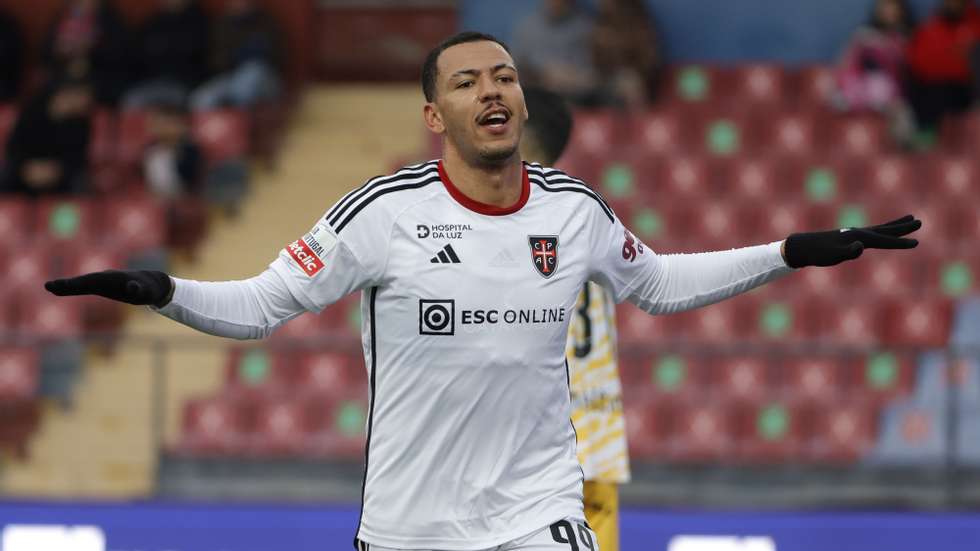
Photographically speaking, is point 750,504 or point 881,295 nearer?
point 750,504

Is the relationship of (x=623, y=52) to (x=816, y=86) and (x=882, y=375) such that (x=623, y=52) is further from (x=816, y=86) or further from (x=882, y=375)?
(x=882, y=375)

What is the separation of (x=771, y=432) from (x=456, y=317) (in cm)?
587

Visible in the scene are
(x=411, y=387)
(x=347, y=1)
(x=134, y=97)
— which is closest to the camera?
(x=411, y=387)

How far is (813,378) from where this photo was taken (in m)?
9.73

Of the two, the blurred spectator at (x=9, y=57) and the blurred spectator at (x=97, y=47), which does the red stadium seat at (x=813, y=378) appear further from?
the blurred spectator at (x=9, y=57)

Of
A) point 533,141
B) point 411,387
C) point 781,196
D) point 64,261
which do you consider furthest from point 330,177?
point 411,387

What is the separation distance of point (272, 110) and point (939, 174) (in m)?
5.42

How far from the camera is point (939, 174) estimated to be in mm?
12734

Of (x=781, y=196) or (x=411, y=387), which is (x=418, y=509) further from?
(x=781, y=196)

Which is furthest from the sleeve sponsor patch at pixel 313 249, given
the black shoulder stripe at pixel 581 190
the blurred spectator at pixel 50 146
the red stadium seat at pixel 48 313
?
the blurred spectator at pixel 50 146

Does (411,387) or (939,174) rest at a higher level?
(939,174)

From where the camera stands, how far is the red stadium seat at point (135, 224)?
1307cm

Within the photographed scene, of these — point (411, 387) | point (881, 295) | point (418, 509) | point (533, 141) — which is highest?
point (881, 295)

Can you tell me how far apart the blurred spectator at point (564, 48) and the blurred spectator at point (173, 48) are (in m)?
2.74
